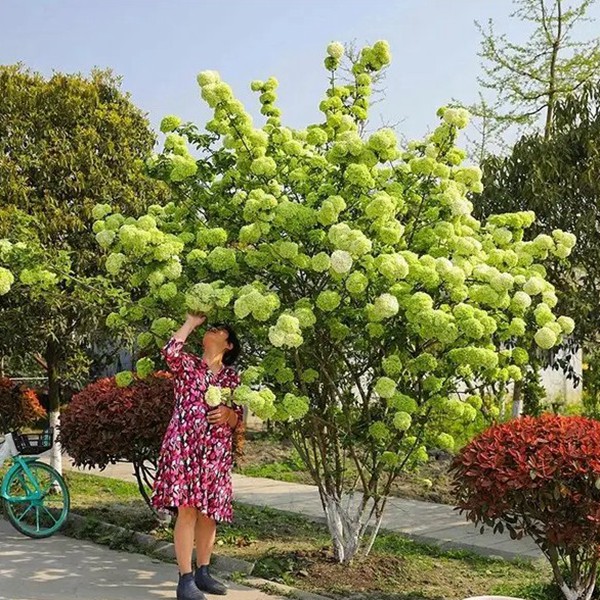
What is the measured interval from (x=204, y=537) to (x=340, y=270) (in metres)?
2.11

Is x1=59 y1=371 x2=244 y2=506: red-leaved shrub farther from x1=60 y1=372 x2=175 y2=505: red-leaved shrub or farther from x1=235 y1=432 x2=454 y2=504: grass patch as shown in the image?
x1=235 y1=432 x2=454 y2=504: grass patch

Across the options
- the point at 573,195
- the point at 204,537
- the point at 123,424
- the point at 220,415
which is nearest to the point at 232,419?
the point at 220,415

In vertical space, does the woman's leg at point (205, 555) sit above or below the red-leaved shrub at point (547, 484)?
below

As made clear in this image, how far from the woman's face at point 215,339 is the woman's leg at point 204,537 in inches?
43.5

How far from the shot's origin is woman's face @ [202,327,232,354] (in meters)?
6.38

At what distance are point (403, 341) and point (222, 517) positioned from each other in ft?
5.48

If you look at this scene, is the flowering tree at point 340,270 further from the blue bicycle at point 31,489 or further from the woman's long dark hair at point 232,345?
the blue bicycle at point 31,489

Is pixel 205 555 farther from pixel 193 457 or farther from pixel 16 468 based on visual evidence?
pixel 16 468

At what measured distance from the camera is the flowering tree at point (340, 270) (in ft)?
19.4

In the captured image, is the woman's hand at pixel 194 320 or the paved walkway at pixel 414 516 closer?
the woman's hand at pixel 194 320

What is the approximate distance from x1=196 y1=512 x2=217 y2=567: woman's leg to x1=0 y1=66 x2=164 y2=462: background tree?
4.06 m

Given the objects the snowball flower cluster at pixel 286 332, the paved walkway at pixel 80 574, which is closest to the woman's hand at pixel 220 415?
the snowball flower cluster at pixel 286 332

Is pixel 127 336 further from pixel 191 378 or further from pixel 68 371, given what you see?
pixel 191 378

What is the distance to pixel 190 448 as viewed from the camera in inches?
243
